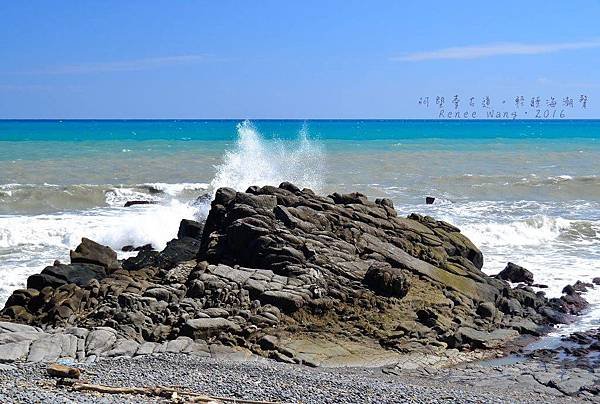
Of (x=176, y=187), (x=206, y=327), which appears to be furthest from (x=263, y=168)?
(x=206, y=327)

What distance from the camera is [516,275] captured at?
2192 cm

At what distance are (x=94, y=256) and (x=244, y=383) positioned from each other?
9653 millimetres

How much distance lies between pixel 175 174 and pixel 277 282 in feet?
112

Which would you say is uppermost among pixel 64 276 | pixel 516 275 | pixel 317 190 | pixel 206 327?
pixel 64 276

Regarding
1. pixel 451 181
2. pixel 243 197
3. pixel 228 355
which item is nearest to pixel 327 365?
pixel 228 355

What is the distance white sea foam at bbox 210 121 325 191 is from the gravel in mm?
27195

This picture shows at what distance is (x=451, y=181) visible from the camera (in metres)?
46.9

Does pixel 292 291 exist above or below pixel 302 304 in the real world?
above

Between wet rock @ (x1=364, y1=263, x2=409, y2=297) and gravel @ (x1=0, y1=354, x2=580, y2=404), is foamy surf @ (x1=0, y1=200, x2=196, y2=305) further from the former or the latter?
wet rock @ (x1=364, y1=263, x2=409, y2=297)

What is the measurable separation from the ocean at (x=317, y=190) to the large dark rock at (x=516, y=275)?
1.96 ft

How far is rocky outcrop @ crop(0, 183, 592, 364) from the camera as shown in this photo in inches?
614

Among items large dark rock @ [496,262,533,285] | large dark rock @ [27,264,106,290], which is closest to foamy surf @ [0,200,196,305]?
large dark rock @ [27,264,106,290]

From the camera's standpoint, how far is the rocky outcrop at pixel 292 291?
1559 cm

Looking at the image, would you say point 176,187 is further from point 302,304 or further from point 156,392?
point 156,392
